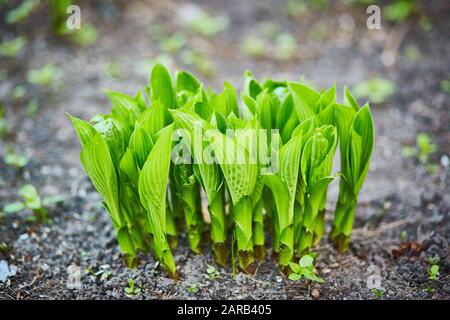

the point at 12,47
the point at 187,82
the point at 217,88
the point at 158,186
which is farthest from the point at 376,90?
the point at 12,47

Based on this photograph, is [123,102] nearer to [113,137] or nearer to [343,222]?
[113,137]

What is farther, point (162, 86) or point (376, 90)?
point (376, 90)

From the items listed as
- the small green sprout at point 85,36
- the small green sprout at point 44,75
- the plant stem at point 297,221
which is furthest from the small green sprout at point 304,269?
the small green sprout at point 85,36

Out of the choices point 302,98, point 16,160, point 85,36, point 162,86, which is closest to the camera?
point 302,98

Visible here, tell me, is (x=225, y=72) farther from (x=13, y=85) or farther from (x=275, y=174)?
(x=275, y=174)

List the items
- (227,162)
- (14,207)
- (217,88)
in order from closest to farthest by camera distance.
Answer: (227,162) → (14,207) → (217,88)

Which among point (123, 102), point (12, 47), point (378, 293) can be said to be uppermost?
point (12, 47)
